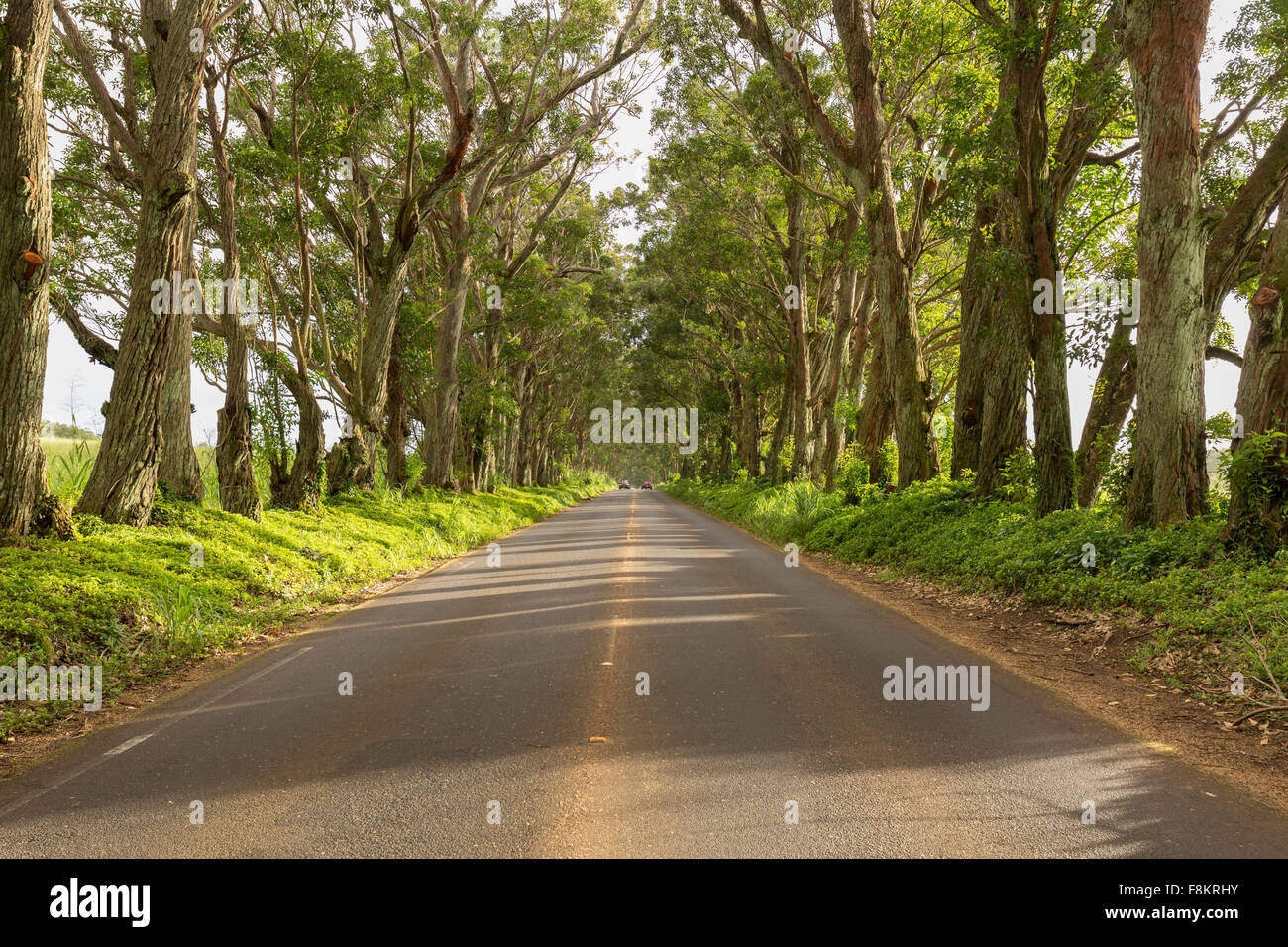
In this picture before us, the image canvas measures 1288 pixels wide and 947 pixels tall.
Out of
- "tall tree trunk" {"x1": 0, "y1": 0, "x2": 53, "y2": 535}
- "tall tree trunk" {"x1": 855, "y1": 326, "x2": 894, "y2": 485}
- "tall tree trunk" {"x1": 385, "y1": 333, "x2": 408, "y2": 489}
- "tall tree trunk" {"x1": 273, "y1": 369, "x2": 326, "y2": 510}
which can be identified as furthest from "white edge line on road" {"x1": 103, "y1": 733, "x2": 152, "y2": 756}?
"tall tree trunk" {"x1": 385, "y1": 333, "x2": 408, "y2": 489}

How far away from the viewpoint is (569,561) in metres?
14.7

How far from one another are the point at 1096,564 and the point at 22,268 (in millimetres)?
12389

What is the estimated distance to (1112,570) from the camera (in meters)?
8.80

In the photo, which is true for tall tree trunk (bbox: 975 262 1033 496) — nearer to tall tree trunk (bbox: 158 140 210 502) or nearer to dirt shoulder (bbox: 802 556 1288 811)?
dirt shoulder (bbox: 802 556 1288 811)

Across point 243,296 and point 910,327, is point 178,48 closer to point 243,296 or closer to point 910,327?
point 243,296

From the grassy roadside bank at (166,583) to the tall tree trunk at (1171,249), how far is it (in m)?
10.5

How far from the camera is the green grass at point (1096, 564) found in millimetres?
6686

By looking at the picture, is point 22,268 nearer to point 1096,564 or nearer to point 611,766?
point 611,766

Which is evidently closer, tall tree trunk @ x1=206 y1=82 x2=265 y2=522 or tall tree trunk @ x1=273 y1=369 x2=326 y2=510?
tall tree trunk @ x1=206 y1=82 x2=265 y2=522

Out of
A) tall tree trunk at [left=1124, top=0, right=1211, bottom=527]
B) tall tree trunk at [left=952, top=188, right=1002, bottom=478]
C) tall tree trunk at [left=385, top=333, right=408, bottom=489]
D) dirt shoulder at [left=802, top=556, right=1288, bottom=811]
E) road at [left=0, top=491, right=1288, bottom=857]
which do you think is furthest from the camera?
tall tree trunk at [left=385, top=333, right=408, bottom=489]

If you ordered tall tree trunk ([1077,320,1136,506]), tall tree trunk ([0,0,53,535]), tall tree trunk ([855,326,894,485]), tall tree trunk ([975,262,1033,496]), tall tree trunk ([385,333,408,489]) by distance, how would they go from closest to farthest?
tall tree trunk ([0,0,53,535])
tall tree trunk ([975,262,1033,496])
tall tree trunk ([1077,320,1136,506])
tall tree trunk ([855,326,894,485])
tall tree trunk ([385,333,408,489])

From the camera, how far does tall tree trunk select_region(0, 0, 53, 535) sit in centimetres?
843

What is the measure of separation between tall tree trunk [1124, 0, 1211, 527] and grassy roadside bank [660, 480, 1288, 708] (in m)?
0.83
